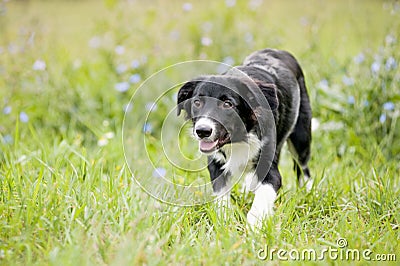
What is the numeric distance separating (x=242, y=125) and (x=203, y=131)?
370 millimetres

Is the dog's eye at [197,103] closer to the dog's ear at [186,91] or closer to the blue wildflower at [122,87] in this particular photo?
the dog's ear at [186,91]

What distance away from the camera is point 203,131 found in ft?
10.1

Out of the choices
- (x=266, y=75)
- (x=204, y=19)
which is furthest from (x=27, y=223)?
(x=204, y=19)

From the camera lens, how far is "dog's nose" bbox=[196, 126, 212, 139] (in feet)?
10.0

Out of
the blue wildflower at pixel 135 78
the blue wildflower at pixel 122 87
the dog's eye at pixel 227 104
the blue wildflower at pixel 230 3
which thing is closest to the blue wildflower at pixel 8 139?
the blue wildflower at pixel 122 87

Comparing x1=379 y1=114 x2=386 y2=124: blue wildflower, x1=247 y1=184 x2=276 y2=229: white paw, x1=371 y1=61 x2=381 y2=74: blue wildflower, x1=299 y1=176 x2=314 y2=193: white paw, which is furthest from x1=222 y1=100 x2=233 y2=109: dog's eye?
x1=371 y1=61 x2=381 y2=74: blue wildflower

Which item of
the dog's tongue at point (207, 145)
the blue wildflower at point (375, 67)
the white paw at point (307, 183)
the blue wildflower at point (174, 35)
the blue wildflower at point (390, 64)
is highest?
the blue wildflower at point (174, 35)

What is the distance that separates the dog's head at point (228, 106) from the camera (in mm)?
3184

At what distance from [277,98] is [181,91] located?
27.6 inches

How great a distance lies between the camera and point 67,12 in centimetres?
1214

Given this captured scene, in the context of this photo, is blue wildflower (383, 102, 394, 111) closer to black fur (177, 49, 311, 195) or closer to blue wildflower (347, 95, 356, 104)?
blue wildflower (347, 95, 356, 104)

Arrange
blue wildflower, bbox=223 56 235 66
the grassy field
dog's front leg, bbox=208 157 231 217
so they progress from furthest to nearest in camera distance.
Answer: blue wildflower, bbox=223 56 235 66 < dog's front leg, bbox=208 157 231 217 < the grassy field

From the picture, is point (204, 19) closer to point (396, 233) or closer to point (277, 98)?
point (277, 98)

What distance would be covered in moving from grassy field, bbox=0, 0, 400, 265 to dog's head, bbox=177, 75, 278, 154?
51 centimetres
